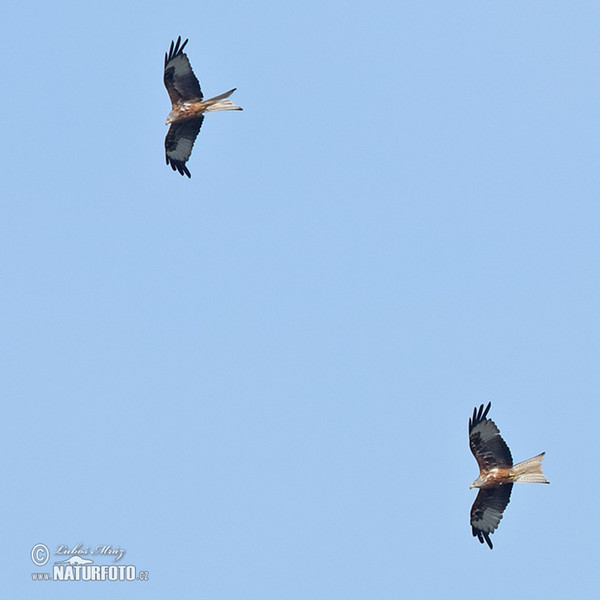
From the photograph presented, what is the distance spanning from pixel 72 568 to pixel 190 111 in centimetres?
1266

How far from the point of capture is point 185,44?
33.2 m

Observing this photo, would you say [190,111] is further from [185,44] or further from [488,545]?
[488,545]

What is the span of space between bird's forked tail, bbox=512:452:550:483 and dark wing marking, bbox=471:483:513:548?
110cm

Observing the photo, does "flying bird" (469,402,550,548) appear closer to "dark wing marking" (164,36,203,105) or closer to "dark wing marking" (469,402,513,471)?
"dark wing marking" (469,402,513,471)

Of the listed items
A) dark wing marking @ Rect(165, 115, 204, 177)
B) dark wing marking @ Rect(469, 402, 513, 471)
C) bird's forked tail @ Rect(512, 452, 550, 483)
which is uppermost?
dark wing marking @ Rect(165, 115, 204, 177)

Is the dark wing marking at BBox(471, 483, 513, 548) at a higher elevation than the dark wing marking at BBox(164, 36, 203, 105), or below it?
below

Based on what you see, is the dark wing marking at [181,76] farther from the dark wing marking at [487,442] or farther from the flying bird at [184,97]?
the dark wing marking at [487,442]

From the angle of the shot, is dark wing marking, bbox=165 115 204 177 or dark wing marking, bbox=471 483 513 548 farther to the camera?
dark wing marking, bbox=165 115 204 177

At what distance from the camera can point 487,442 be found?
31.4 meters

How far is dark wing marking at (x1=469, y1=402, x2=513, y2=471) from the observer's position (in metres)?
31.3

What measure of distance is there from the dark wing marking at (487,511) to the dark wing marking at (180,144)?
10.8 meters

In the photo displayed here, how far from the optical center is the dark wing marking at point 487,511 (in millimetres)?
32125

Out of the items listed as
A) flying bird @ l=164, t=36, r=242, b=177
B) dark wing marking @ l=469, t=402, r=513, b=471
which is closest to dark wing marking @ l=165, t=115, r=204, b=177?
flying bird @ l=164, t=36, r=242, b=177

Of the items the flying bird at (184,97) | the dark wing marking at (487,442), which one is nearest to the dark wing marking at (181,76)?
the flying bird at (184,97)
